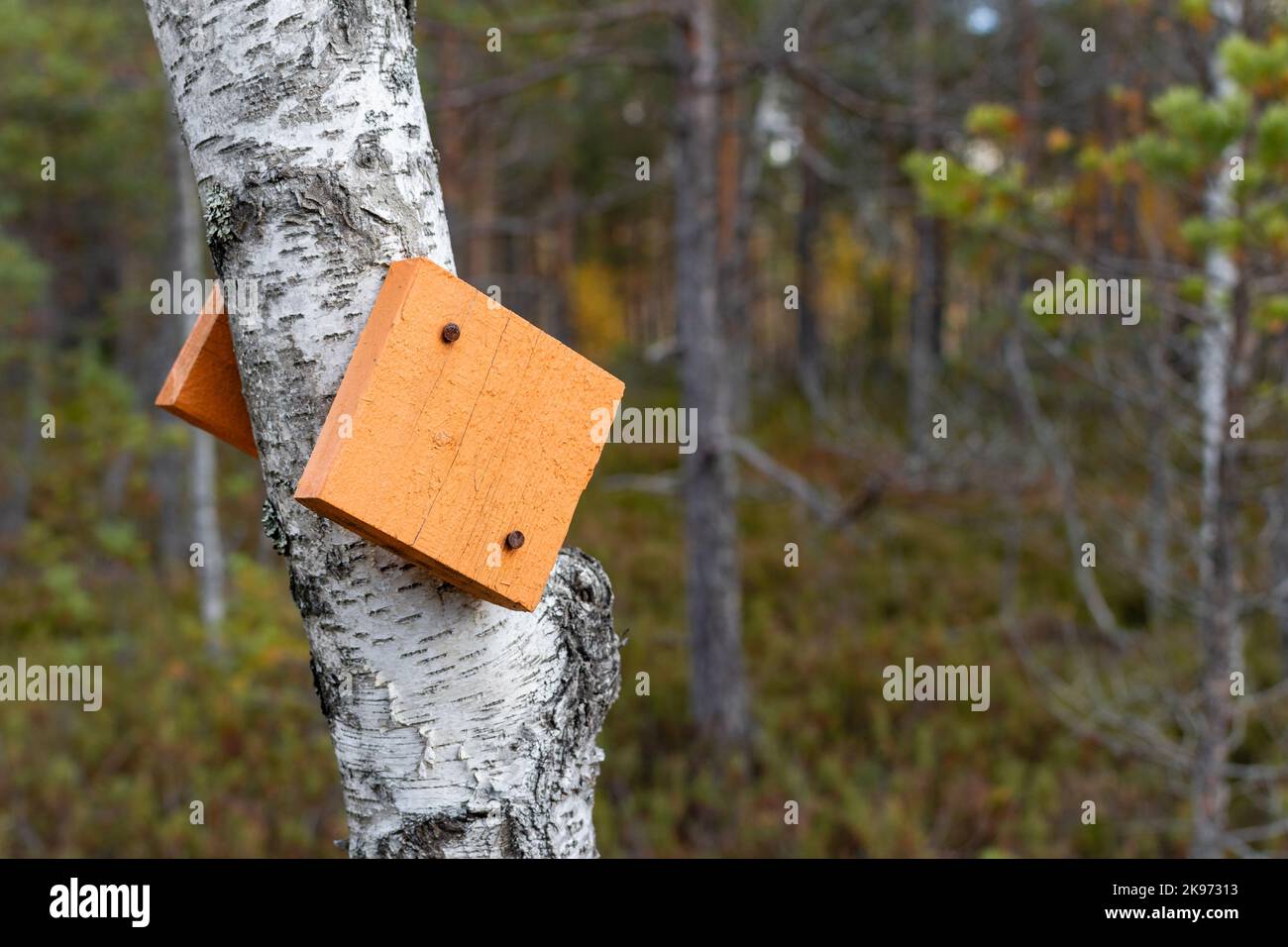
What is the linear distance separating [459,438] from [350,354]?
0.54 ft

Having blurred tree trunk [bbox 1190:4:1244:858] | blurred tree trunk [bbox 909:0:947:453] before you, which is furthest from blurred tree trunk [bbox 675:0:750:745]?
blurred tree trunk [bbox 909:0:947:453]

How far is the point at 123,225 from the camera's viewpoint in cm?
1393

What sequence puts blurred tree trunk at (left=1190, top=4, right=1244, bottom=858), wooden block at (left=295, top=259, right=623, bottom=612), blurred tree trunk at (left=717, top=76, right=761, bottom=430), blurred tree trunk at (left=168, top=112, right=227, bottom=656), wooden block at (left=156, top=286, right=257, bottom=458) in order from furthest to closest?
blurred tree trunk at (left=168, top=112, right=227, bottom=656) < blurred tree trunk at (left=717, top=76, right=761, bottom=430) < blurred tree trunk at (left=1190, top=4, right=1244, bottom=858) < wooden block at (left=156, top=286, right=257, bottom=458) < wooden block at (left=295, top=259, right=623, bottom=612)

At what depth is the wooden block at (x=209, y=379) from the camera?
141 cm

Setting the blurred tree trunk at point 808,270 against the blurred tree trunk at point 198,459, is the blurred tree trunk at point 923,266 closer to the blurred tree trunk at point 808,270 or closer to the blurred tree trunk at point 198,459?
the blurred tree trunk at point 808,270

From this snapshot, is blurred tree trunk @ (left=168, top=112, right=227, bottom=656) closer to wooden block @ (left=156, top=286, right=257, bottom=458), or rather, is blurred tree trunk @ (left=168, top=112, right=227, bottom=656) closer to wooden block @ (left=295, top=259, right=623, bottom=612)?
wooden block @ (left=156, top=286, right=257, bottom=458)

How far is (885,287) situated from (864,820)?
13479mm

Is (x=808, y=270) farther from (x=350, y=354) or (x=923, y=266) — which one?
(x=350, y=354)

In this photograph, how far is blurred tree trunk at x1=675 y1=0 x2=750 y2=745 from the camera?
6.10m

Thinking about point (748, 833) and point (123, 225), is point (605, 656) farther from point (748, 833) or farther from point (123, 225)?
point (123, 225)

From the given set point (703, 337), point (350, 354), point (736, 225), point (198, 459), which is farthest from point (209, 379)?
point (198, 459)

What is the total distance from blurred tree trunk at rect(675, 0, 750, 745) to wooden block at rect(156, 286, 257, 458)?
4.85 m

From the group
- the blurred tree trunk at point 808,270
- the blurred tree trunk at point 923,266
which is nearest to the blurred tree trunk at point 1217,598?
the blurred tree trunk at point 923,266
